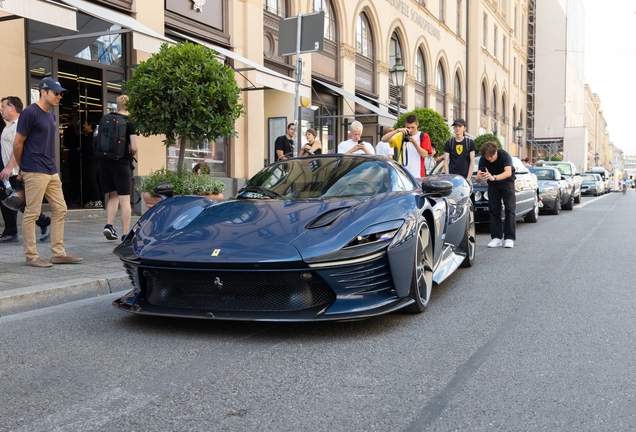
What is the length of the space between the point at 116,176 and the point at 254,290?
450 centimetres

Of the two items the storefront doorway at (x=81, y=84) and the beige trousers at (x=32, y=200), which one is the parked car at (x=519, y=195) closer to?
the beige trousers at (x=32, y=200)

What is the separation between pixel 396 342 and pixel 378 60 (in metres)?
21.2

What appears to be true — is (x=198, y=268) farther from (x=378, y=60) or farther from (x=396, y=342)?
(x=378, y=60)

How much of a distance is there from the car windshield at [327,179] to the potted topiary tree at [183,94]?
2365 millimetres

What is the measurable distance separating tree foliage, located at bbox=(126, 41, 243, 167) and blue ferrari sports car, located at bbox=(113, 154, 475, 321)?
2944 mm

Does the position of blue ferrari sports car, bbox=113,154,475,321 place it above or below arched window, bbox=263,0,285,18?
below

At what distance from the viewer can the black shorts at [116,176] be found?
7.74 meters

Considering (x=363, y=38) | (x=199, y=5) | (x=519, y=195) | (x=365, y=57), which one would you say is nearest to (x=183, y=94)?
(x=519, y=195)

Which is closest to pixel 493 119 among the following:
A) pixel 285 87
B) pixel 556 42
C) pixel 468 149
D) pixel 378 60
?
pixel 378 60

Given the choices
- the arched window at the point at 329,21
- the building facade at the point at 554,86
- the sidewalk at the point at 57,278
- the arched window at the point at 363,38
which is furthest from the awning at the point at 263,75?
the building facade at the point at 554,86

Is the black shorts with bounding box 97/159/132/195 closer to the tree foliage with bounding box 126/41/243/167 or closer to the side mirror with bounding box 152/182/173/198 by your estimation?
the tree foliage with bounding box 126/41/243/167

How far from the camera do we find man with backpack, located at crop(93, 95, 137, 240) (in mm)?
7602

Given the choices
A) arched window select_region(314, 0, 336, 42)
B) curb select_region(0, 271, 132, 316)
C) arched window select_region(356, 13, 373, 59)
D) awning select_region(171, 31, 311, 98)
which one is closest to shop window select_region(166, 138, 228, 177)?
awning select_region(171, 31, 311, 98)

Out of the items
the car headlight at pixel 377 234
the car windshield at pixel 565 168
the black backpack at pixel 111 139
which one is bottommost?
the car headlight at pixel 377 234
